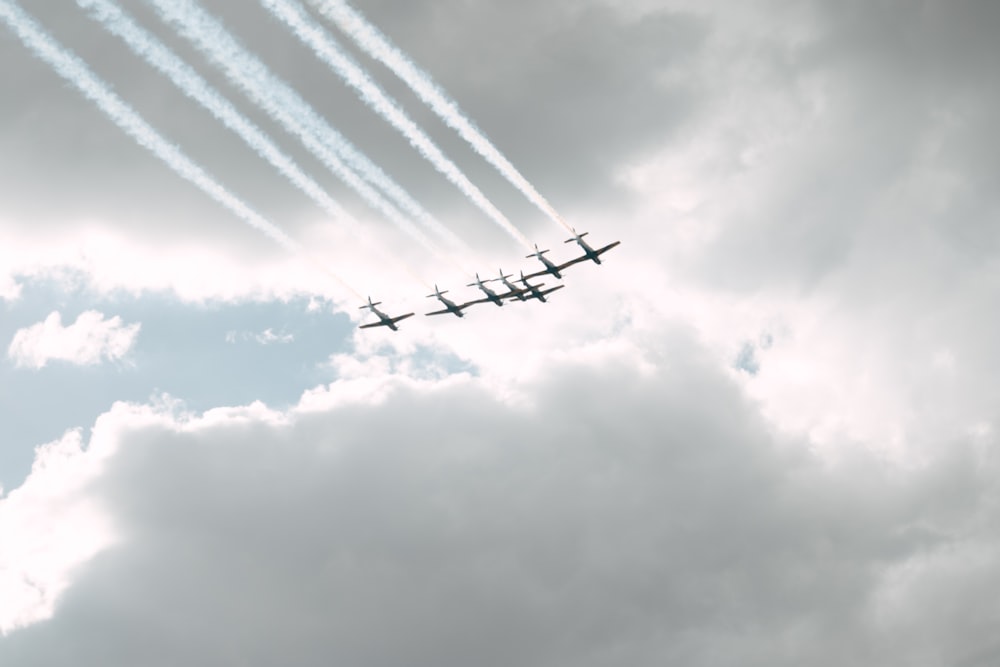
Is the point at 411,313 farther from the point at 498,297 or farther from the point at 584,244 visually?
the point at 584,244

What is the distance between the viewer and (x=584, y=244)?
115 metres

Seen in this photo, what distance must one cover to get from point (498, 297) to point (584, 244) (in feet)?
31.2

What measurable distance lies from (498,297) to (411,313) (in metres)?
7.21

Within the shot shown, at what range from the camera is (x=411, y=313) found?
393ft

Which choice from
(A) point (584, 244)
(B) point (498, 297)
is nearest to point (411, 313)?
(B) point (498, 297)

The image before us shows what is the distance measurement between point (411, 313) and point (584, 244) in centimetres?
1532

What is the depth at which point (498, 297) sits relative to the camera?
120750mm
